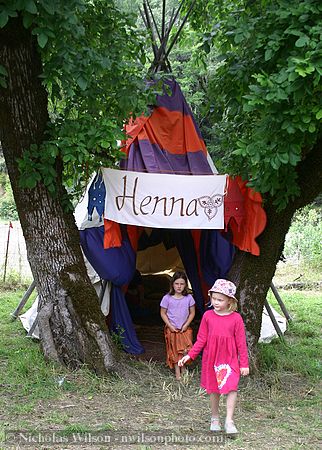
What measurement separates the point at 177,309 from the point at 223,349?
171cm

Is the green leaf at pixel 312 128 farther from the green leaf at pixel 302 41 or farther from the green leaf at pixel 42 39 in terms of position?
the green leaf at pixel 42 39

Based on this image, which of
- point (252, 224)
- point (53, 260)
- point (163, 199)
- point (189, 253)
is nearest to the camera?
point (53, 260)

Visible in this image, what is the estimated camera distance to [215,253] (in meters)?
6.88

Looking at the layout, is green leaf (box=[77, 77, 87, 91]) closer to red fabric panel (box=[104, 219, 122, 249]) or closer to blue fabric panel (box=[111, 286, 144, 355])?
red fabric panel (box=[104, 219, 122, 249])

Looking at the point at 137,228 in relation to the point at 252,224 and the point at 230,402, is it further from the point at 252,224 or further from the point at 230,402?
the point at 230,402

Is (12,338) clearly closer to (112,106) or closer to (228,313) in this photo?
(112,106)

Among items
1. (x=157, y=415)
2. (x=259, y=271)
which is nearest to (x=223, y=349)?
(x=157, y=415)

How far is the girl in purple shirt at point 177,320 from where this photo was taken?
239 inches

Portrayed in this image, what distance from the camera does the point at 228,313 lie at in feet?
14.8

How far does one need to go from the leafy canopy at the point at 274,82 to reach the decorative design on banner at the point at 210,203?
34cm

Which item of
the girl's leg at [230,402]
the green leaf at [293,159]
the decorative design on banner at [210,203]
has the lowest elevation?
the girl's leg at [230,402]

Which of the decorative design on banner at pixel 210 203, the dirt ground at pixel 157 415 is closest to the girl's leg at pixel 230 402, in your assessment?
the dirt ground at pixel 157 415

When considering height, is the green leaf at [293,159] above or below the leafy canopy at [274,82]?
below

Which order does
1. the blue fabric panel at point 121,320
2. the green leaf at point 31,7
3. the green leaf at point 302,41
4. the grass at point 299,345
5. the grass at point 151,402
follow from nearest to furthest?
1. the green leaf at point 31,7
2. the green leaf at point 302,41
3. the grass at point 151,402
4. the grass at point 299,345
5. the blue fabric panel at point 121,320
